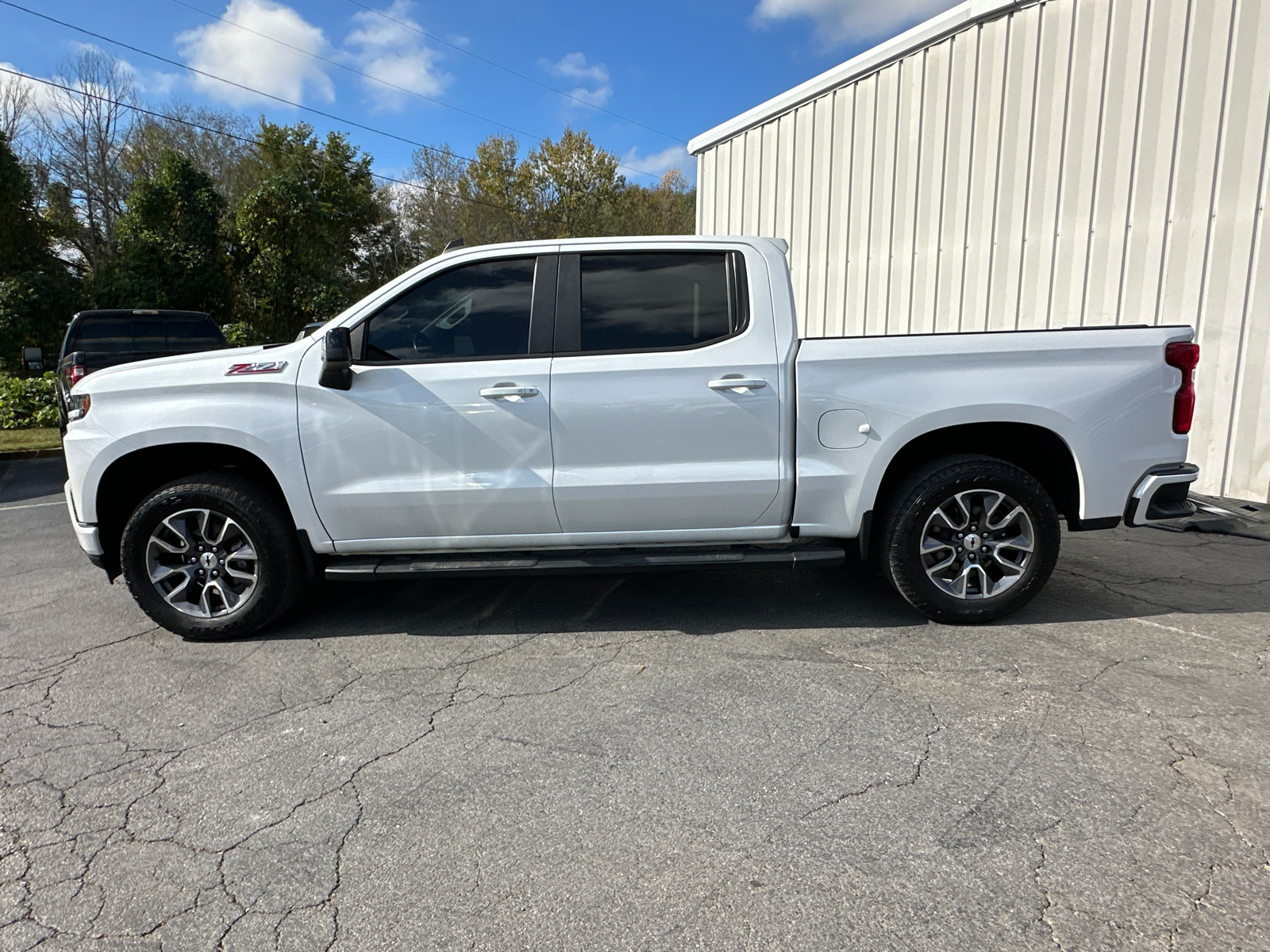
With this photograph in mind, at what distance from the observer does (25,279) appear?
67.9 ft

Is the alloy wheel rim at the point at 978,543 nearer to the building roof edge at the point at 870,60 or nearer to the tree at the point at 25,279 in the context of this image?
the building roof edge at the point at 870,60

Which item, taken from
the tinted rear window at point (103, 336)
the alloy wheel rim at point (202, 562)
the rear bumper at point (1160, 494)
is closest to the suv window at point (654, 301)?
the alloy wheel rim at point (202, 562)

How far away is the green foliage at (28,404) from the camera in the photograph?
1413 centimetres

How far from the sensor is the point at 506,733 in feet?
11.0

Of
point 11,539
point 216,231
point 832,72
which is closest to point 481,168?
point 216,231

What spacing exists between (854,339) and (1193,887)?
107 inches

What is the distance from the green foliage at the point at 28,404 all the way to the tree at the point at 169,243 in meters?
10.5

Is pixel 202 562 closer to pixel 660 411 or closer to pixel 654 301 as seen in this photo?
pixel 660 411

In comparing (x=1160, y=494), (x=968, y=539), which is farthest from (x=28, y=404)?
(x=1160, y=494)

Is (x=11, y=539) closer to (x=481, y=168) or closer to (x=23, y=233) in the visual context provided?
(x=23, y=233)

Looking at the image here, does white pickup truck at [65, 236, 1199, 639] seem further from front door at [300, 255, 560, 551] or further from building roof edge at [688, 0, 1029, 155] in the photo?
building roof edge at [688, 0, 1029, 155]

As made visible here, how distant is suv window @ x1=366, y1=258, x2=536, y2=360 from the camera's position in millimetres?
4281

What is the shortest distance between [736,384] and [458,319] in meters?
1.48

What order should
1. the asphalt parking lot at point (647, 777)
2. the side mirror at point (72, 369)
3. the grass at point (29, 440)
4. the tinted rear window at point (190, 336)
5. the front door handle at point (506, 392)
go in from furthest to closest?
the grass at point (29, 440) < the tinted rear window at point (190, 336) < the side mirror at point (72, 369) < the front door handle at point (506, 392) < the asphalt parking lot at point (647, 777)
